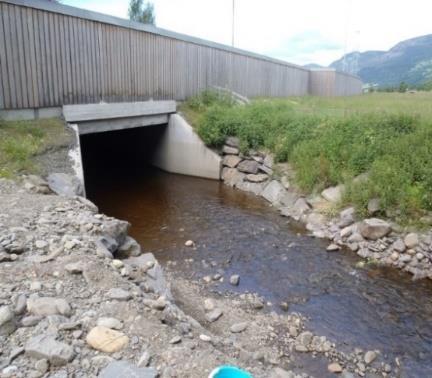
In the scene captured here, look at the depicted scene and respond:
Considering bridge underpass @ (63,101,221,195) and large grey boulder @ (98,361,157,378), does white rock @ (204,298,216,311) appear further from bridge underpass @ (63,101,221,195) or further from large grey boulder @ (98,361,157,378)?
bridge underpass @ (63,101,221,195)

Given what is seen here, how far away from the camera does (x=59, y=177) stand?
7.02 meters

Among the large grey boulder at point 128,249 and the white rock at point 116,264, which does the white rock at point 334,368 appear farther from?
the large grey boulder at point 128,249

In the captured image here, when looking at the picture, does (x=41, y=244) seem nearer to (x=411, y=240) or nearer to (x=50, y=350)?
(x=50, y=350)

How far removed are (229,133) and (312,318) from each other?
797 centimetres

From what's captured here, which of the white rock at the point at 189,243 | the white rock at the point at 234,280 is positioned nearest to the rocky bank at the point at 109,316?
the white rock at the point at 234,280

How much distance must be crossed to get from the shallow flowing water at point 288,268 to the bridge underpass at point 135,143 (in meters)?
1.93

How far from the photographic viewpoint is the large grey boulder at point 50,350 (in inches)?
97.7

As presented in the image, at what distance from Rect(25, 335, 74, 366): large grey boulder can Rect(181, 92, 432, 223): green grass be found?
6.70 m

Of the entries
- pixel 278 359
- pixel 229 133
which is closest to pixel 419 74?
pixel 229 133

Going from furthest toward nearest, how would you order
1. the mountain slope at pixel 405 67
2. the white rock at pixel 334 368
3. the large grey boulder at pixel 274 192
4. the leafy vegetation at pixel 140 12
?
the mountain slope at pixel 405 67 < the leafy vegetation at pixel 140 12 < the large grey boulder at pixel 274 192 < the white rock at pixel 334 368

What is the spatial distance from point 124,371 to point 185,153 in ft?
34.6

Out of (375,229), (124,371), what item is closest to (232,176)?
(375,229)

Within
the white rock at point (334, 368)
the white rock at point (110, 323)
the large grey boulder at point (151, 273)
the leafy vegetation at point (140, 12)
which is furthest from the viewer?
the leafy vegetation at point (140, 12)

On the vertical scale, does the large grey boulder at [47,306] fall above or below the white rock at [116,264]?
above
